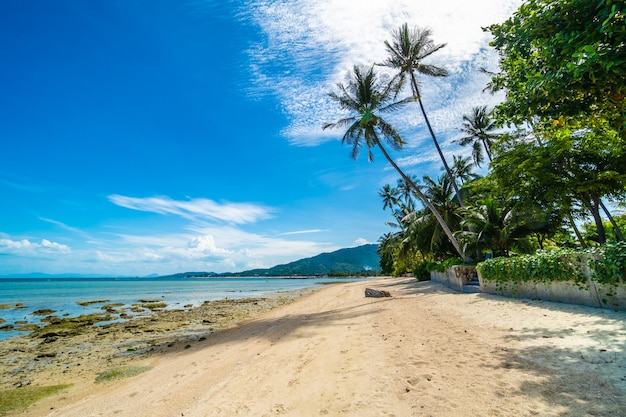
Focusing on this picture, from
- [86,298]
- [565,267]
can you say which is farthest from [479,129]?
[86,298]

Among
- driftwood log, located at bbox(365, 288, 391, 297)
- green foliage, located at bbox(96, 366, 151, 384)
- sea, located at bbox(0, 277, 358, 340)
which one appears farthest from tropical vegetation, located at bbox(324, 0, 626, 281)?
Result: sea, located at bbox(0, 277, 358, 340)

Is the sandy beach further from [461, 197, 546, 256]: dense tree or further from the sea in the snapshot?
the sea

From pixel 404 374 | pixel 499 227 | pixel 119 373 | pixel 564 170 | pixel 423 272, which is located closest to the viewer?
pixel 404 374

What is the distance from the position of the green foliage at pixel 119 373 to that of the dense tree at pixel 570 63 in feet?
34.5

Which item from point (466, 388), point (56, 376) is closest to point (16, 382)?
point (56, 376)

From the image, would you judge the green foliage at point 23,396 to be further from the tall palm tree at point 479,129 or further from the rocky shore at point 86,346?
the tall palm tree at point 479,129

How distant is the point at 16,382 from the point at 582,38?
13.7 m

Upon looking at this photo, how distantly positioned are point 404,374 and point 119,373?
24.0ft

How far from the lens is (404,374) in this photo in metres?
4.43

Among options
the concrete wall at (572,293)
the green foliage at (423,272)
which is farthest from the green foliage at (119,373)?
the green foliage at (423,272)

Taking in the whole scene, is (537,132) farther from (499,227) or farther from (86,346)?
(86,346)

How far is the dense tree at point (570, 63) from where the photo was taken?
152 inches

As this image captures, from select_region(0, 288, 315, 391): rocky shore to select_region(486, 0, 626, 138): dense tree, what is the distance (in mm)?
11490

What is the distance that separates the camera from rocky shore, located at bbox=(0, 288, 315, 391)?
25.9 ft
